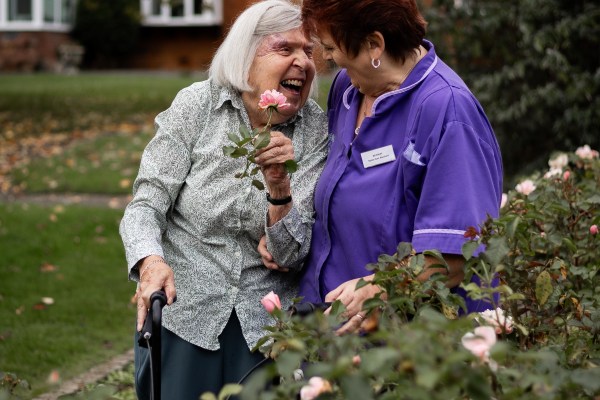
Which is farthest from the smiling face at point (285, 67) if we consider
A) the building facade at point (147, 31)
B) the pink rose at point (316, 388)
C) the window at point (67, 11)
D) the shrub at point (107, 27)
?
the window at point (67, 11)

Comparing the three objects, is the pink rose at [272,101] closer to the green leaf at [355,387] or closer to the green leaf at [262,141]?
the green leaf at [262,141]

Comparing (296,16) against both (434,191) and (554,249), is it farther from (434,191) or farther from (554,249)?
(554,249)

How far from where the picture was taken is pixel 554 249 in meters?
3.34

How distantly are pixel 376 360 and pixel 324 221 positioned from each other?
139 centimetres

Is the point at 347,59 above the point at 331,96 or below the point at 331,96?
above

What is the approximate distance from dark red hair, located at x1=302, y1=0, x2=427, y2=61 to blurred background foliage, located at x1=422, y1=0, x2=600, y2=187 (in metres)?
4.19

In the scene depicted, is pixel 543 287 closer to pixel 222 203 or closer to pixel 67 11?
pixel 222 203

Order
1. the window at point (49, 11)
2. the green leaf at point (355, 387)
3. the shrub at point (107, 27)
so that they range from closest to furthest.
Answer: the green leaf at point (355, 387) < the shrub at point (107, 27) < the window at point (49, 11)

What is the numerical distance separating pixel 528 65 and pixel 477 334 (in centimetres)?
612

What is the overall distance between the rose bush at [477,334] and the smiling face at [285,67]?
85 centimetres

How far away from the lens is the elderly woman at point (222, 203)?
308cm

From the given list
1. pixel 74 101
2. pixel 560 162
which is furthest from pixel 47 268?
pixel 74 101

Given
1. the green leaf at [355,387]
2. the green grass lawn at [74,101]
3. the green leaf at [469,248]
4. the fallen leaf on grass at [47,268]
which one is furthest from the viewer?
the green grass lawn at [74,101]

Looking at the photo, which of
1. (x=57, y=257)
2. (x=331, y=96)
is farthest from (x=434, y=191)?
(x=57, y=257)
